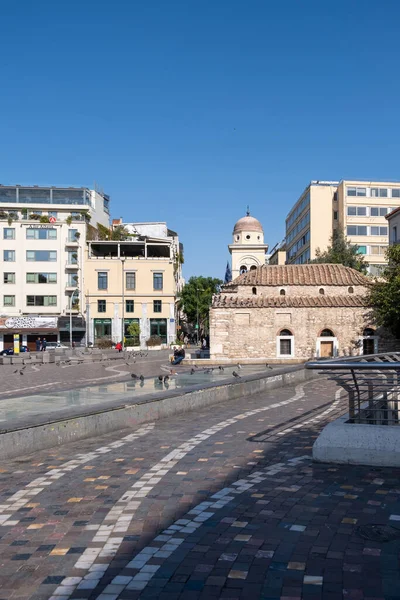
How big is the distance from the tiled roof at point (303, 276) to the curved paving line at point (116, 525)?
112 feet

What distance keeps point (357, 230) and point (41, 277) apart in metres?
35.7

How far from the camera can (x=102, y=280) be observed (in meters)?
60.0

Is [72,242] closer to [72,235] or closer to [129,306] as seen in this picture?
[72,235]

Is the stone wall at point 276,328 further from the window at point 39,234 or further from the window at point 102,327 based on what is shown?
the window at point 39,234

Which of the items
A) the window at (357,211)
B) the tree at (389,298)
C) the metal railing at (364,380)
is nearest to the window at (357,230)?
the window at (357,211)

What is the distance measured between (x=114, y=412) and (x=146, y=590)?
648 centimetres

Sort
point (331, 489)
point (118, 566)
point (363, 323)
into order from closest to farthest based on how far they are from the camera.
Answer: point (118, 566) < point (331, 489) < point (363, 323)

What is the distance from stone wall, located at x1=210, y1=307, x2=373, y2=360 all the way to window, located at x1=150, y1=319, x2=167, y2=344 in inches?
806

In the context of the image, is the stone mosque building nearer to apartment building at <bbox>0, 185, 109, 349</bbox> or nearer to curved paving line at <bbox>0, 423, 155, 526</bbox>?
apartment building at <bbox>0, 185, 109, 349</bbox>

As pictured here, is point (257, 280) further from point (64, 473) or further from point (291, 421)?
point (64, 473)

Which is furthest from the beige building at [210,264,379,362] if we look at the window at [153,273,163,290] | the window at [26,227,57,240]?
the window at [26,227,57,240]

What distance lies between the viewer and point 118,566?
4492 millimetres

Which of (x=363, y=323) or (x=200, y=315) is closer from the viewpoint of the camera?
(x=363, y=323)

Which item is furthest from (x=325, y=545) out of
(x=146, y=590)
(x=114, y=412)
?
(x=114, y=412)
